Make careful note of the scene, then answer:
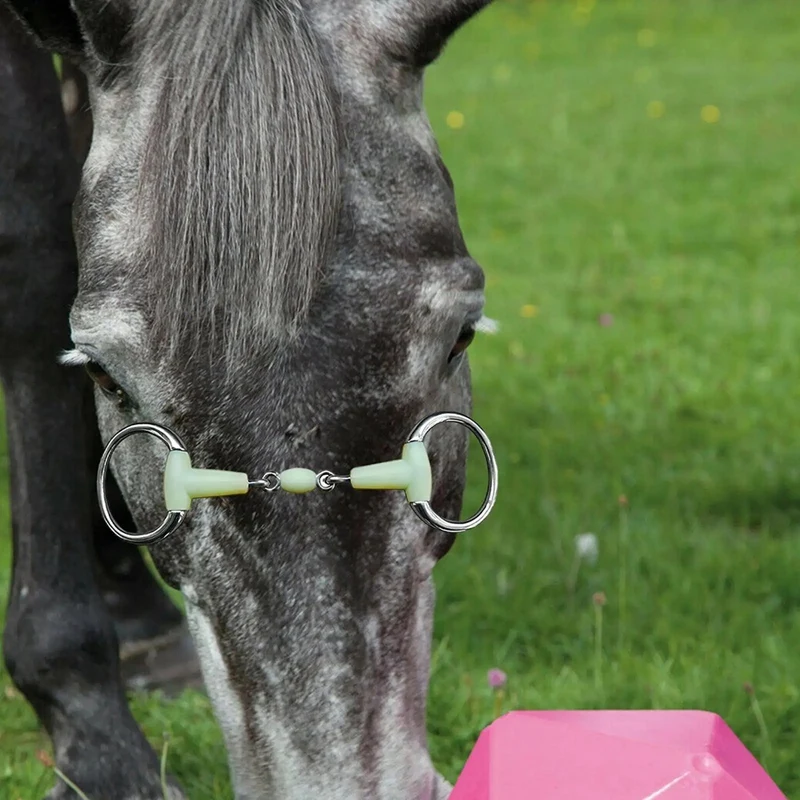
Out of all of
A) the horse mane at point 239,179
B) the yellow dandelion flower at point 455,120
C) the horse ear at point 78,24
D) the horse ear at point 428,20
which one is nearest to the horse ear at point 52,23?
the horse ear at point 78,24

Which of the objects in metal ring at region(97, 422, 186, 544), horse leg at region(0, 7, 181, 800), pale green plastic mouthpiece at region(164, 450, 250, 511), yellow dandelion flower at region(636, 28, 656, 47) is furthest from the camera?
yellow dandelion flower at region(636, 28, 656, 47)

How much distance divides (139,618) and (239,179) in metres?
1.93

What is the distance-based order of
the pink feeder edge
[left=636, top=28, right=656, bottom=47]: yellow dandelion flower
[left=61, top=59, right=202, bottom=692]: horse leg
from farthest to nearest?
[left=636, top=28, right=656, bottom=47]: yellow dandelion flower → [left=61, top=59, right=202, bottom=692]: horse leg → the pink feeder edge

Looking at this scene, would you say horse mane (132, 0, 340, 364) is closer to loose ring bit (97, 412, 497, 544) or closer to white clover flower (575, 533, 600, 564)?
loose ring bit (97, 412, 497, 544)

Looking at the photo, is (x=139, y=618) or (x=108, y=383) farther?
(x=139, y=618)

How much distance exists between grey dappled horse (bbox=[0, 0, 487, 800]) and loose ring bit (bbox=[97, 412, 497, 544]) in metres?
0.03

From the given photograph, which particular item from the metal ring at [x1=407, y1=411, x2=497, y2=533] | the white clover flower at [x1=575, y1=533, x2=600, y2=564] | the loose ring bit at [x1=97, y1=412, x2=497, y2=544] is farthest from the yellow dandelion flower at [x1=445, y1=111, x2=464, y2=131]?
the loose ring bit at [x1=97, y1=412, x2=497, y2=544]

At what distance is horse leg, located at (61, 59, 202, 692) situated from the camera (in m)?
3.83

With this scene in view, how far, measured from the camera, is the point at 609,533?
4594 millimetres

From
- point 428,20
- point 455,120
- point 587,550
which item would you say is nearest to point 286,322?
point 428,20

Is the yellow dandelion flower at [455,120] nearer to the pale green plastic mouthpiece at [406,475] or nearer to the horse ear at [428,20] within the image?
the horse ear at [428,20]

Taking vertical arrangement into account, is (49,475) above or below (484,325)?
below

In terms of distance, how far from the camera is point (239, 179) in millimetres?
2305

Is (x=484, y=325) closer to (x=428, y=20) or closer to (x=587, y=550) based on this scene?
(x=428, y=20)
